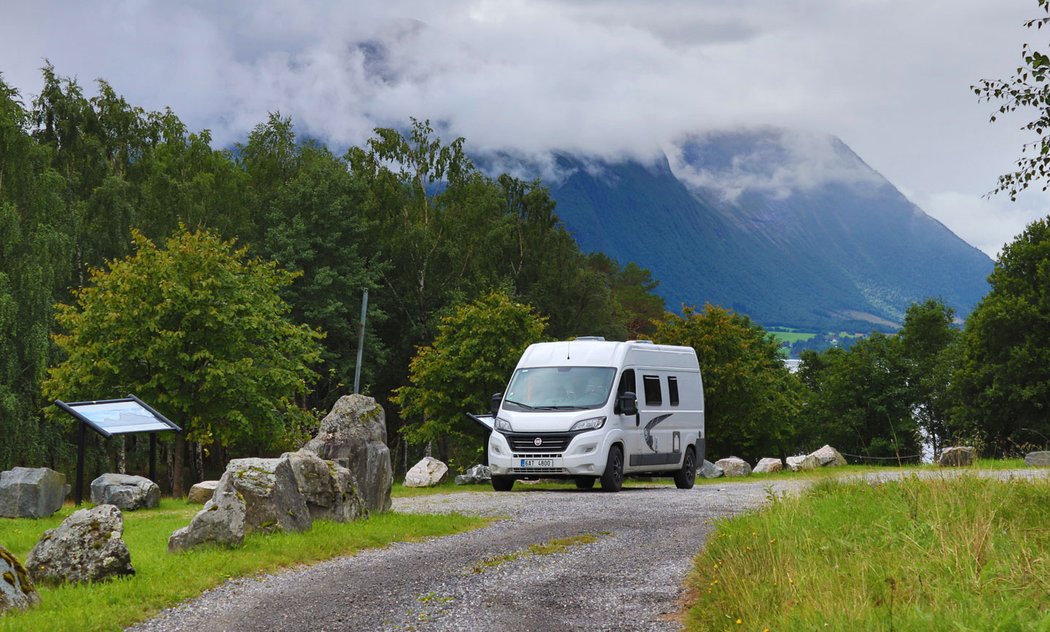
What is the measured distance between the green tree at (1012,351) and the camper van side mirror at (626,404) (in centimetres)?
3269

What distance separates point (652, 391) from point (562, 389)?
226 cm

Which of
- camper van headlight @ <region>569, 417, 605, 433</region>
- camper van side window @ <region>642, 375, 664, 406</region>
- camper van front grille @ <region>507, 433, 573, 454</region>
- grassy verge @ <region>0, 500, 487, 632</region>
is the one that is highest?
camper van side window @ <region>642, 375, 664, 406</region>

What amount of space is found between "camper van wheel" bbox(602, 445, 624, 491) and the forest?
4689 millimetres

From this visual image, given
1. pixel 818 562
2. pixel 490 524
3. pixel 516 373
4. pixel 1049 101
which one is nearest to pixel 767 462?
pixel 516 373

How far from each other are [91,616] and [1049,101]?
10.2 metres

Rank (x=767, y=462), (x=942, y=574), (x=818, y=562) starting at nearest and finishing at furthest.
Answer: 1. (x=942, y=574)
2. (x=818, y=562)
3. (x=767, y=462)

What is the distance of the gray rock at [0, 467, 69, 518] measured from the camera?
60.7 feet

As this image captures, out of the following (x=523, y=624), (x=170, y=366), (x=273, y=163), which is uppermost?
(x=273, y=163)

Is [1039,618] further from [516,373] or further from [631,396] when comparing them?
[516,373]

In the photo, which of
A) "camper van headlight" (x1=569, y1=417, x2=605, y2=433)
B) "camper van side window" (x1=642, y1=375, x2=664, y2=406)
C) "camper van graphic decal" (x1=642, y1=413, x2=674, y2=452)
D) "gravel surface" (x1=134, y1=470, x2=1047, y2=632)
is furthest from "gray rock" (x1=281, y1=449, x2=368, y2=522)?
"camper van side window" (x1=642, y1=375, x2=664, y2=406)

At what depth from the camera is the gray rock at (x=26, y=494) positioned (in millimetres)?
18500

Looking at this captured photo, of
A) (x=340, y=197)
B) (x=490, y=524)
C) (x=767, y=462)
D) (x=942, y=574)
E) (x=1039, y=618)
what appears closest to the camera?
(x=1039, y=618)

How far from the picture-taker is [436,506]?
62.7 feet

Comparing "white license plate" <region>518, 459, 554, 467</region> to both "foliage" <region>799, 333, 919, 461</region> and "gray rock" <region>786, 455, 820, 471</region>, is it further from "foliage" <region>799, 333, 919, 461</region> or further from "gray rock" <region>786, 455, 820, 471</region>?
"foliage" <region>799, 333, 919, 461</region>
